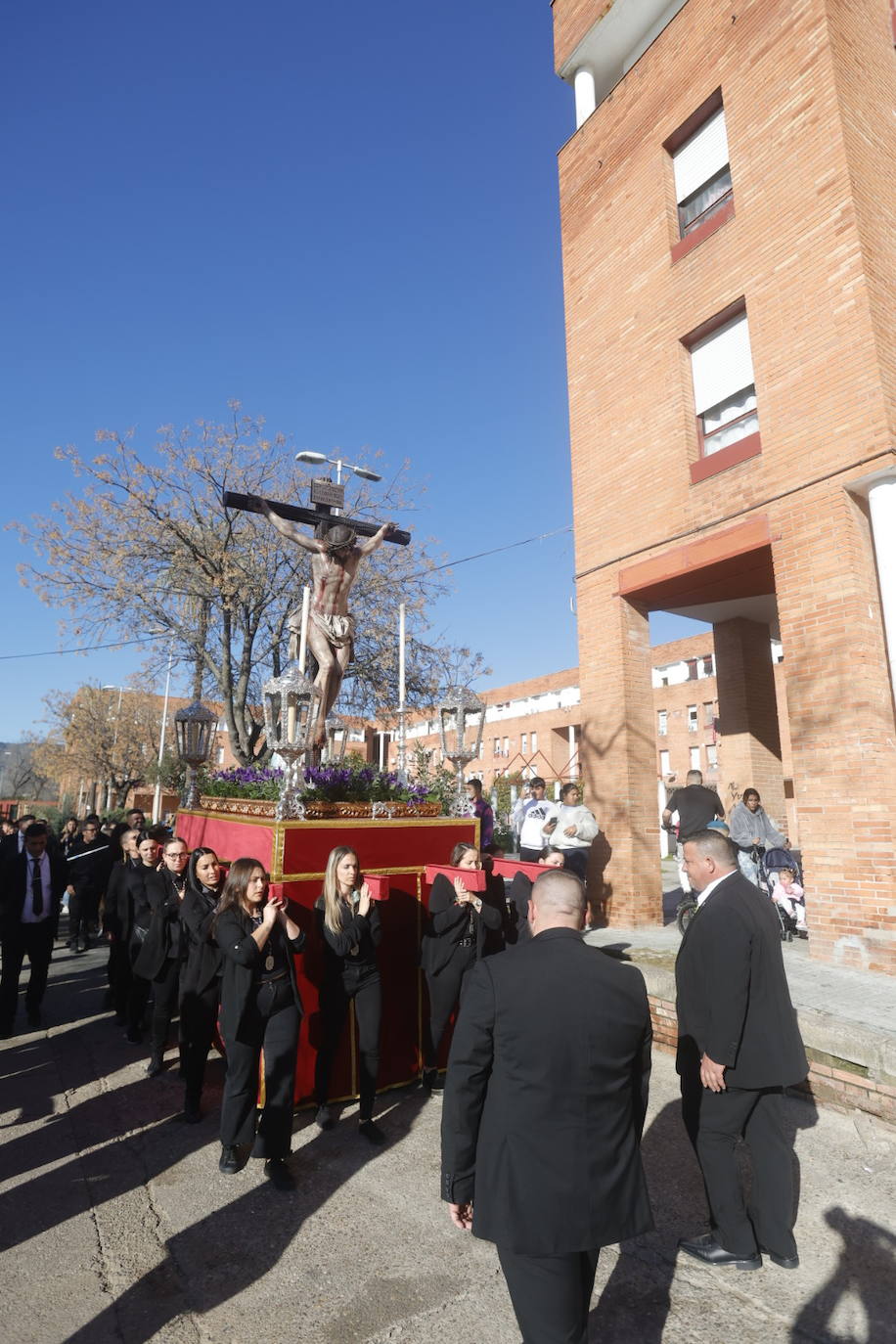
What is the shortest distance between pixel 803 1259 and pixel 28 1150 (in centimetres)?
455

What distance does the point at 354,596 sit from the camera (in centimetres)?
2047

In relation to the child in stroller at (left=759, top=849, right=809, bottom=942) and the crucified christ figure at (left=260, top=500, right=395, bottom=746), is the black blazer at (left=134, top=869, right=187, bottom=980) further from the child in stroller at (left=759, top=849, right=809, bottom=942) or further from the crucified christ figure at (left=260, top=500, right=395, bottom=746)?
the child in stroller at (left=759, top=849, right=809, bottom=942)

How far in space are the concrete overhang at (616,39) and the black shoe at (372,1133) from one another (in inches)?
625

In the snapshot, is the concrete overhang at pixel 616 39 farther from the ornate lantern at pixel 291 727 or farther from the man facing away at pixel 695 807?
the ornate lantern at pixel 291 727

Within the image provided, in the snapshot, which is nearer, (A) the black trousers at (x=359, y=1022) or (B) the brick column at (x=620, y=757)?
(A) the black trousers at (x=359, y=1022)

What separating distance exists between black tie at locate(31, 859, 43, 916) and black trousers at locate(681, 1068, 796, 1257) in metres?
6.83

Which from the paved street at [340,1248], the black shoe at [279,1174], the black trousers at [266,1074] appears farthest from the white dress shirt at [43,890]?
the black shoe at [279,1174]

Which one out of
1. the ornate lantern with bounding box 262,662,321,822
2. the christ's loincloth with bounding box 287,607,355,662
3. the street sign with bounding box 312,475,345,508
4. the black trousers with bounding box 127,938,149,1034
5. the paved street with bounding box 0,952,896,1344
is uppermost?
the street sign with bounding box 312,475,345,508

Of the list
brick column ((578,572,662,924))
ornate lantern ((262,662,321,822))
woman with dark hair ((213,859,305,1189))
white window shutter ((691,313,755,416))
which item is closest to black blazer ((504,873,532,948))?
ornate lantern ((262,662,321,822))

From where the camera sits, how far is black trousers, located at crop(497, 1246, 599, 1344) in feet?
7.39

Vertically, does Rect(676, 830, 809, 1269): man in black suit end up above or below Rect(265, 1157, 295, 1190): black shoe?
above

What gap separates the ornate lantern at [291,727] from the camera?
18.7ft

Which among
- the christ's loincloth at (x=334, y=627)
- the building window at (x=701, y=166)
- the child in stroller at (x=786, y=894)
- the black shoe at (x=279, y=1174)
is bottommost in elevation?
the black shoe at (x=279, y=1174)

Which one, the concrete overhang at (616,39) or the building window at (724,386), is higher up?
the concrete overhang at (616,39)
